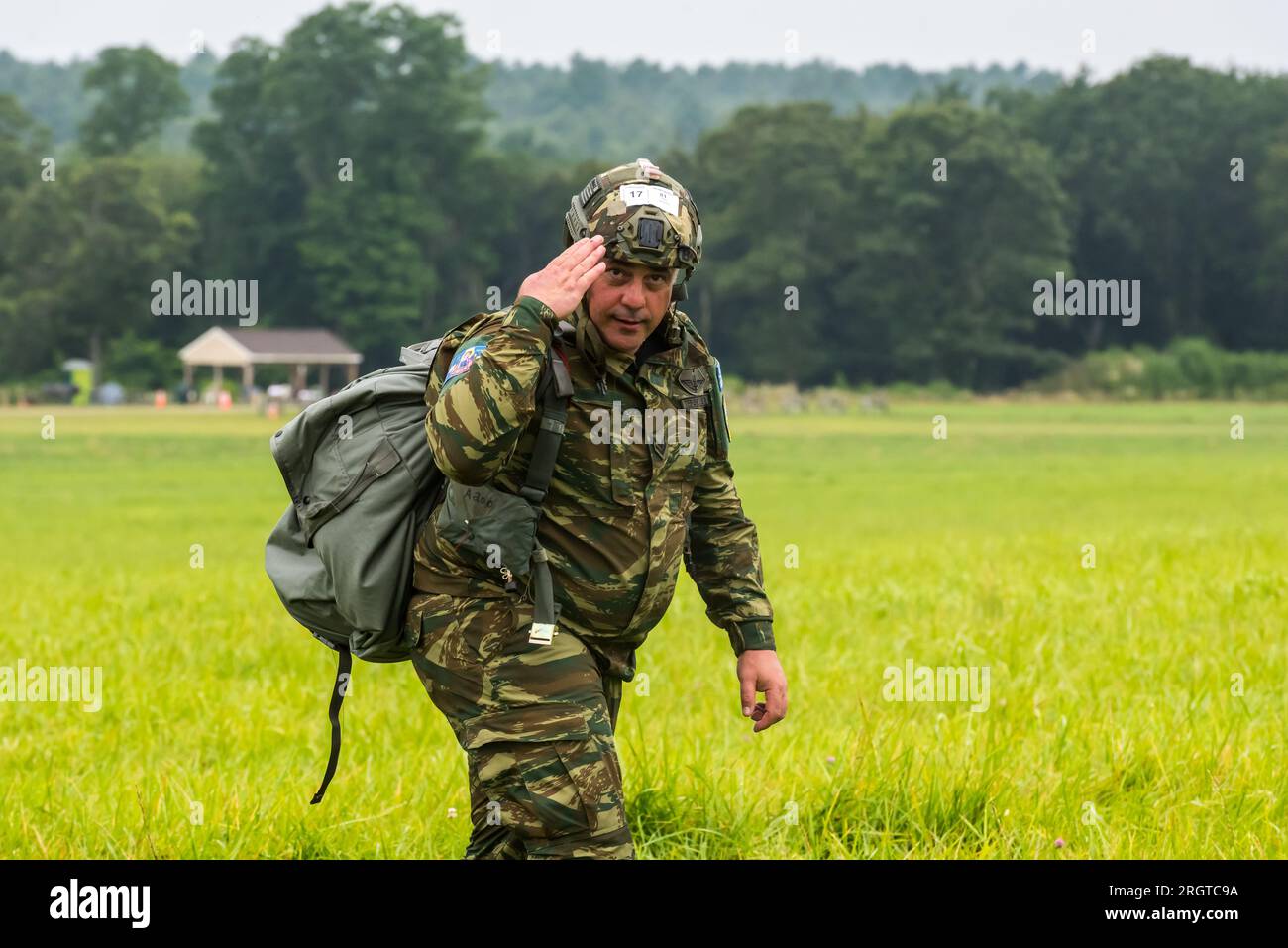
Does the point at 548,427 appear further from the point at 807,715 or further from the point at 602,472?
the point at 807,715

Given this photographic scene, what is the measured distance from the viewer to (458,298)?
300 ft

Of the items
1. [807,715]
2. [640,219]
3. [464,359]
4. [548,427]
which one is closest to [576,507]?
[548,427]

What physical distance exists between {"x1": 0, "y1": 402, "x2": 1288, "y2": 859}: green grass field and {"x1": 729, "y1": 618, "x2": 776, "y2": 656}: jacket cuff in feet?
2.40

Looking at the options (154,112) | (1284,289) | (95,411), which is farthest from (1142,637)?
(154,112)

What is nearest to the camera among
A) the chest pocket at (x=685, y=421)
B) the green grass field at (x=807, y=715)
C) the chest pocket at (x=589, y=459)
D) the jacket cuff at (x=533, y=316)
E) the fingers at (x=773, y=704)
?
the jacket cuff at (x=533, y=316)

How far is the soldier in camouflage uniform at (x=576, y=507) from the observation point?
3.80 metres

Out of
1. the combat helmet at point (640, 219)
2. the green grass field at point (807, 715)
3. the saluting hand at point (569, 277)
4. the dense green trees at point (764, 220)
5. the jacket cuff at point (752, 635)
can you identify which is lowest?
the green grass field at point (807, 715)

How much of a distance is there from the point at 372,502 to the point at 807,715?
3780 millimetres

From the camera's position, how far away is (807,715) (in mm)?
7426

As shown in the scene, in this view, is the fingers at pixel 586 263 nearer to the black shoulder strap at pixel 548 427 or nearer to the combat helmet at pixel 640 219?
the combat helmet at pixel 640 219

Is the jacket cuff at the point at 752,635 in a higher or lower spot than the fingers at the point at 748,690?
higher

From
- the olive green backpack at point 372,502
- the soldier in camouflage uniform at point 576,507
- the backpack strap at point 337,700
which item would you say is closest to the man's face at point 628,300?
the soldier in camouflage uniform at point 576,507

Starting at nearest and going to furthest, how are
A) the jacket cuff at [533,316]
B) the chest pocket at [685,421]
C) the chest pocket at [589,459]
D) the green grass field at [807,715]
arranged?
the jacket cuff at [533,316]
the chest pocket at [589,459]
the chest pocket at [685,421]
the green grass field at [807,715]

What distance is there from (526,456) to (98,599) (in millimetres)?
8729
